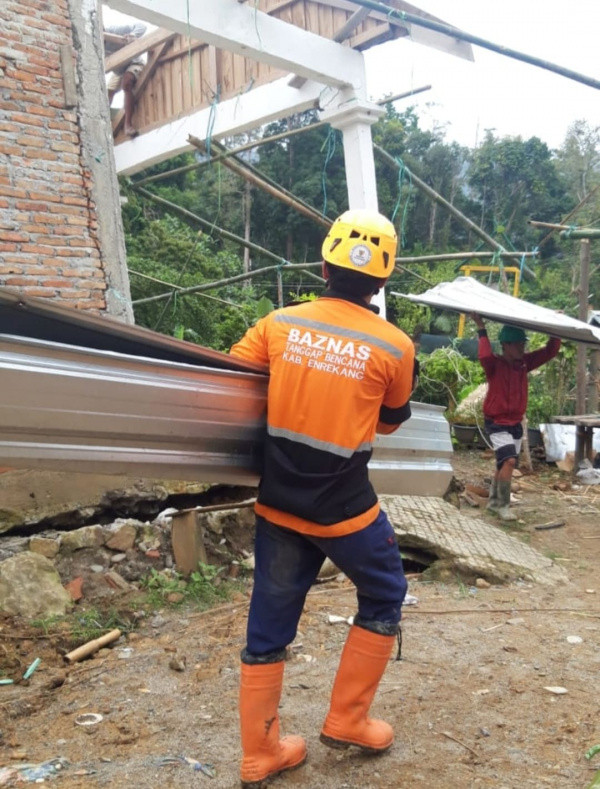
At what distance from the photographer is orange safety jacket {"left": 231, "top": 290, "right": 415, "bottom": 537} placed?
92.5 inches

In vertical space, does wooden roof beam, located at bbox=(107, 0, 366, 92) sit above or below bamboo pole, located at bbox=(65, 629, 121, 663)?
above

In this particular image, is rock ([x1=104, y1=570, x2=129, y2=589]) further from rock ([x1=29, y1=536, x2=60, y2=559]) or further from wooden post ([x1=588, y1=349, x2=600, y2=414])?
wooden post ([x1=588, y1=349, x2=600, y2=414])

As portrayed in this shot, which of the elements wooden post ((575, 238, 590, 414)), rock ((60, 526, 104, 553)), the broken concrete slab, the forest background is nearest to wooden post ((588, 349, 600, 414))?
the forest background

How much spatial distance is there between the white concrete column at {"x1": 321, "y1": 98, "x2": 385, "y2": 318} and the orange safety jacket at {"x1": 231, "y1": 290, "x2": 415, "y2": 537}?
15.5 feet

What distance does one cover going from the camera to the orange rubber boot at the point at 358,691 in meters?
2.53

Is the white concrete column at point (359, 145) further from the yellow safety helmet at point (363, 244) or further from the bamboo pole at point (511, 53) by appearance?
the yellow safety helmet at point (363, 244)

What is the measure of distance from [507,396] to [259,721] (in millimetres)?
5007

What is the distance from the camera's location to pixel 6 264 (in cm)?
537

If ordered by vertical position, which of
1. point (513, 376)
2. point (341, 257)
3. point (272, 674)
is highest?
point (341, 257)

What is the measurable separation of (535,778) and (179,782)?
1.26m

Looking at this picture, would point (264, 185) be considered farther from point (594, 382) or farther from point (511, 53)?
point (594, 382)

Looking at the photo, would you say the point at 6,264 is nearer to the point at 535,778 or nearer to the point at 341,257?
the point at 341,257

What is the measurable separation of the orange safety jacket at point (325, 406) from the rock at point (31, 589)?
225 centimetres

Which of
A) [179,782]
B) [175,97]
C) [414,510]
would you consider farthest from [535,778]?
[175,97]
